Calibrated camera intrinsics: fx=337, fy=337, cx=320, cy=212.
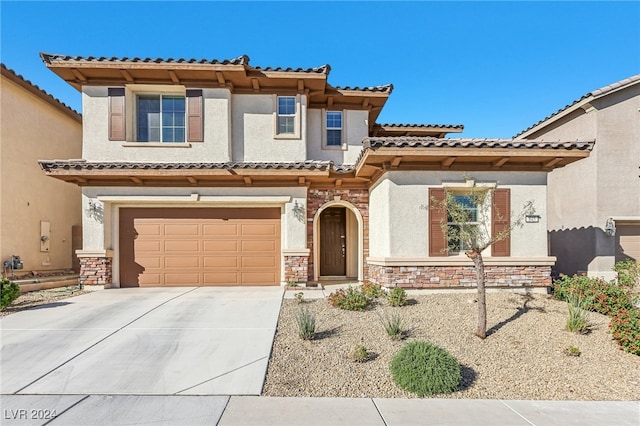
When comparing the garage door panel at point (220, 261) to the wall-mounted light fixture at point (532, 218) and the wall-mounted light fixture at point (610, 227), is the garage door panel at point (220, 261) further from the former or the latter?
the wall-mounted light fixture at point (610, 227)

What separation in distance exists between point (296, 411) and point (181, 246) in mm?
8241

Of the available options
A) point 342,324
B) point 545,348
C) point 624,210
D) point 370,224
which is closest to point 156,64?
point 370,224

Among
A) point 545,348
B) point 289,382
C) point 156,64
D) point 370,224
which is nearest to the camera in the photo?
point 289,382

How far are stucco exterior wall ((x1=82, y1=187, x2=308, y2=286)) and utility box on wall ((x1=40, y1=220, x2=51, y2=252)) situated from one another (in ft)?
10.8

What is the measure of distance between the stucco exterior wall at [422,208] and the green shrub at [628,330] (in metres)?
3.33

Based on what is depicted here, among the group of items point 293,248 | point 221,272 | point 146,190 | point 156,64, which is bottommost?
point 221,272

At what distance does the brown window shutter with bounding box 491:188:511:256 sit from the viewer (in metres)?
9.24

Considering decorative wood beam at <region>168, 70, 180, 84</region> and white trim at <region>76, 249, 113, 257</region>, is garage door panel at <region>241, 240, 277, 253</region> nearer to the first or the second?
white trim at <region>76, 249, 113, 257</region>

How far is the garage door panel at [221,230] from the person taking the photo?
36.3 ft

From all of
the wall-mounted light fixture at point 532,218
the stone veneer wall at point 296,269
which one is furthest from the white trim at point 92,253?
the wall-mounted light fixture at point 532,218

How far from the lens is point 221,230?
11094 mm

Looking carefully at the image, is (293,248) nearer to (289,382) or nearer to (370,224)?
(370,224)

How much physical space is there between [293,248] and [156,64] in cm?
719

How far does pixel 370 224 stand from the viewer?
36.8ft
